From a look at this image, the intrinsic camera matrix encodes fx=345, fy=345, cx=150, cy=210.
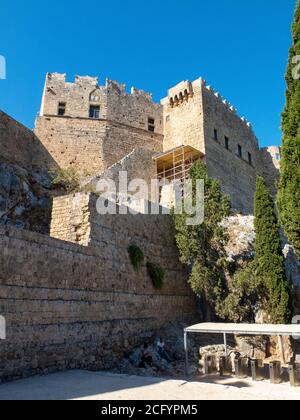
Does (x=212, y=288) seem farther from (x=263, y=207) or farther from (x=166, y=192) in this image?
(x=166, y=192)

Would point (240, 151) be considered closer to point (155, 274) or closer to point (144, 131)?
point (144, 131)

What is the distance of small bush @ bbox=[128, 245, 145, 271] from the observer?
11.9 metres

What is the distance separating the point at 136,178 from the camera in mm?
22844

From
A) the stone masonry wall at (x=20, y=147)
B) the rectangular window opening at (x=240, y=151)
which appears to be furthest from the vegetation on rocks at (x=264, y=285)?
the rectangular window opening at (x=240, y=151)

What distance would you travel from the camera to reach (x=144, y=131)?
29.0 meters

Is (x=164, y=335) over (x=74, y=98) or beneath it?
beneath

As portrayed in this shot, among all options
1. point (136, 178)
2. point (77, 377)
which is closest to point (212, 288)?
point (77, 377)

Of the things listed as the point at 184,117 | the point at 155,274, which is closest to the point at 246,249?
the point at 155,274

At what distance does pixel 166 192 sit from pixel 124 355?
39.2 feet

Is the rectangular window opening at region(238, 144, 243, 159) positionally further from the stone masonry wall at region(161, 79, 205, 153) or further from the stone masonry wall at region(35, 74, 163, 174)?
the stone masonry wall at region(35, 74, 163, 174)

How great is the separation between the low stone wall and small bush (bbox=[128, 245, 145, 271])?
21 centimetres

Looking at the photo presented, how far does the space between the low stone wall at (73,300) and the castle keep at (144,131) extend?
11.6m

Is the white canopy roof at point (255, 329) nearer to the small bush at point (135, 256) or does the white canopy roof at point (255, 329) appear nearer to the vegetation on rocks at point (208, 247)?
the small bush at point (135, 256)

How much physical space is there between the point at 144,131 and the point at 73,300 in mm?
21956
